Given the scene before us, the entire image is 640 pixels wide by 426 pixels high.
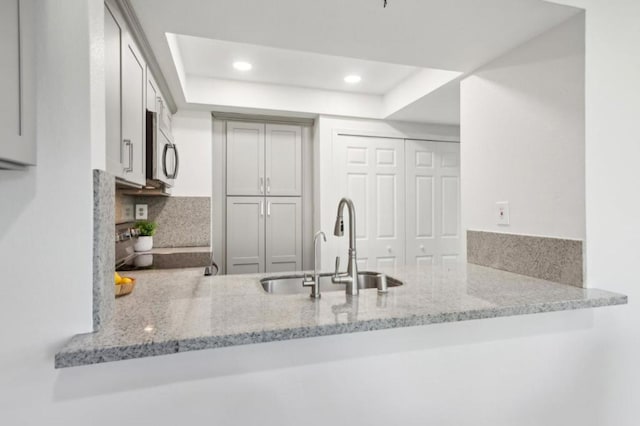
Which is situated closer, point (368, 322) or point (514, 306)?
point (368, 322)

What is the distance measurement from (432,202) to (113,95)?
2962mm

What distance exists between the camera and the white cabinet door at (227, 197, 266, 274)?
3090 millimetres

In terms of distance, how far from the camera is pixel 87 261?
2.85 feet

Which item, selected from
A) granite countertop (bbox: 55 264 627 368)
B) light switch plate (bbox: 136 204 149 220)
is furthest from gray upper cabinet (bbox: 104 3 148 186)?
light switch plate (bbox: 136 204 149 220)

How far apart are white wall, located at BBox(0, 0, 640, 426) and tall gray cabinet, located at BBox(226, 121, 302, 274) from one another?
2.19 m

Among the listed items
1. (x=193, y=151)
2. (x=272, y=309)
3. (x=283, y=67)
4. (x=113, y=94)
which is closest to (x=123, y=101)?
(x=113, y=94)

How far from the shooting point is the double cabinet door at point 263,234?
310cm

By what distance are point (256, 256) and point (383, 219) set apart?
1.30 meters

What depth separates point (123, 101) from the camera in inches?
55.5

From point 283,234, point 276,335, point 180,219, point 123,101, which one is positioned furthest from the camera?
Result: point 283,234

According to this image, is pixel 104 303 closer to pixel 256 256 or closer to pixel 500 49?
pixel 500 49

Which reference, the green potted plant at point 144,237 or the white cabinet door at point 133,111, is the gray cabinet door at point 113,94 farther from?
the green potted plant at point 144,237

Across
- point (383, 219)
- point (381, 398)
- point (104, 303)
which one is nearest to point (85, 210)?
point (104, 303)

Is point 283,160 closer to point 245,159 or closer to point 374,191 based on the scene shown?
point 245,159
